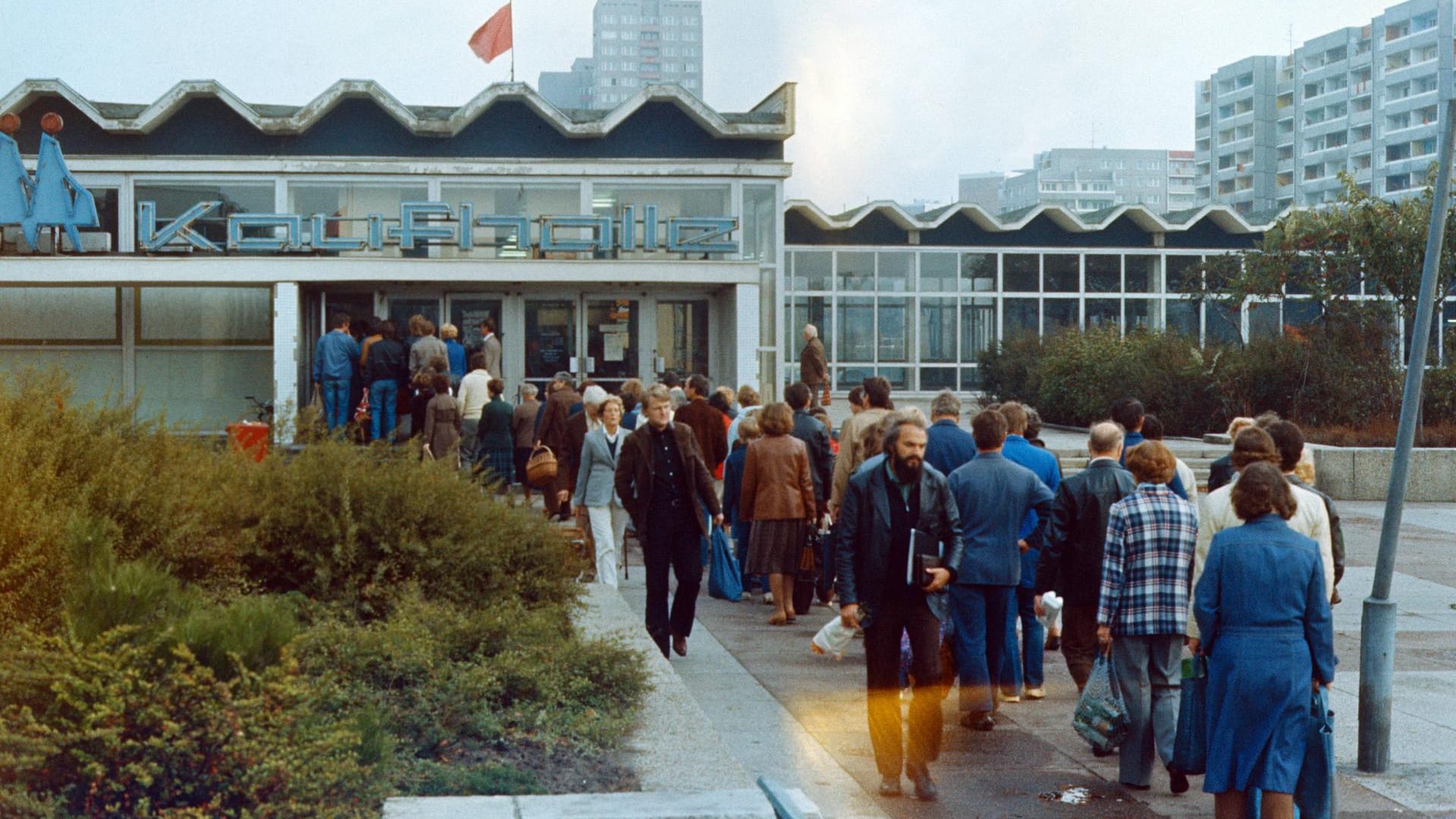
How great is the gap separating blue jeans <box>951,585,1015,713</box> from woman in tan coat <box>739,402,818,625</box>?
3457mm

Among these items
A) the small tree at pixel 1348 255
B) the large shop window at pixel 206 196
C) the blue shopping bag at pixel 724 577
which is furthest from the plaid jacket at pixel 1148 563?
the large shop window at pixel 206 196

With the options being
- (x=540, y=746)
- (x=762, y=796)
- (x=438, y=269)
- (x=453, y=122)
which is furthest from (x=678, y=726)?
(x=453, y=122)

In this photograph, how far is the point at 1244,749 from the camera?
20.0ft

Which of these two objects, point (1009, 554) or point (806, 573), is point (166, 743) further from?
point (806, 573)

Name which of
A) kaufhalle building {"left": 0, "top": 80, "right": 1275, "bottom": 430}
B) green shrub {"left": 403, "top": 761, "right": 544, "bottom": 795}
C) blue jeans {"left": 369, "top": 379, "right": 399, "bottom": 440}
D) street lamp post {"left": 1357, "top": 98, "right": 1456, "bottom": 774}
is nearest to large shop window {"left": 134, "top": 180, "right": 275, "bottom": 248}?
kaufhalle building {"left": 0, "top": 80, "right": 1275, "bottom": 430}

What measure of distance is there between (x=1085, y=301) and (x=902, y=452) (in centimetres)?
3207

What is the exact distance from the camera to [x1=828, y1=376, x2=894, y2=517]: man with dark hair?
11992mm

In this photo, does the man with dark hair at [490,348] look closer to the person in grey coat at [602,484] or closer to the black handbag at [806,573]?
the person in grey coat at [602,484]

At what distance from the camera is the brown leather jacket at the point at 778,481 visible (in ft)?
39.7

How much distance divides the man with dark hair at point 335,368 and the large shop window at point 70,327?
5801 millimetres

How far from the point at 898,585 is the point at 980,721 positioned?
1.79m

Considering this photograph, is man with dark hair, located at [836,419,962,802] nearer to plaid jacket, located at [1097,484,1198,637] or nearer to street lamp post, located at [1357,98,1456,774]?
plaid jacket, located at [1097,484,1198,637]

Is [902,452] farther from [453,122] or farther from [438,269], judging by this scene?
[453,122]

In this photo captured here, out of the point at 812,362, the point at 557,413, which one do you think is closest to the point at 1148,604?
the point at 557,413
